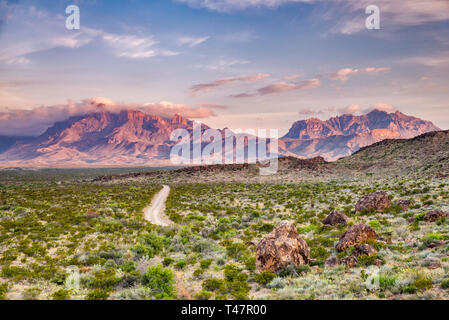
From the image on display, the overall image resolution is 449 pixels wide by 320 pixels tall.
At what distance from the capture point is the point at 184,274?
12578 millimetres

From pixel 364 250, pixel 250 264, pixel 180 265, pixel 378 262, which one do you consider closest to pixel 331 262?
pixel 364 250

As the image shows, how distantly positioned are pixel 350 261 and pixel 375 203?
1384 centimetres

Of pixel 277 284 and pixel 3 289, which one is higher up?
pixel 277 284

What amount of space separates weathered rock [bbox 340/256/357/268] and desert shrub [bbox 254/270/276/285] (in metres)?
3.29

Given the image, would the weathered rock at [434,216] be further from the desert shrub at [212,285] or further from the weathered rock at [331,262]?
the desert shrub at [212,285]

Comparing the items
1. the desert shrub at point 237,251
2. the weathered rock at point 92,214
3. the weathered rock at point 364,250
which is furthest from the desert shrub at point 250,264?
the weathered rock at point 92,214

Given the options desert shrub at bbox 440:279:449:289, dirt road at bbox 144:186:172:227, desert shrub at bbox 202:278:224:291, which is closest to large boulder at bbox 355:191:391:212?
desert shrub at bbox 440:279:449:289

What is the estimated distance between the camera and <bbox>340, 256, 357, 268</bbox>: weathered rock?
11281 mm

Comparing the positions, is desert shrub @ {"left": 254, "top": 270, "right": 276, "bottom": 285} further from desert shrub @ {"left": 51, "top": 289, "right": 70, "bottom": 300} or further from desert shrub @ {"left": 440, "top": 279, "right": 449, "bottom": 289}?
desert shrub @ {"left": 51, "top": 289, "right": 70, "bottom": 300}

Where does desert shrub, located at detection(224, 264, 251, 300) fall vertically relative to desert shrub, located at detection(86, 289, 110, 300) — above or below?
above

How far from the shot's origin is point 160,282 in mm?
11031

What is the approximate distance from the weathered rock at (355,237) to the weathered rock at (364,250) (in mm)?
1134

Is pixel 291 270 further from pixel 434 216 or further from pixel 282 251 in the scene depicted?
pixel 434 216

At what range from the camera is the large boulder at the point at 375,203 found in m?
22.6
